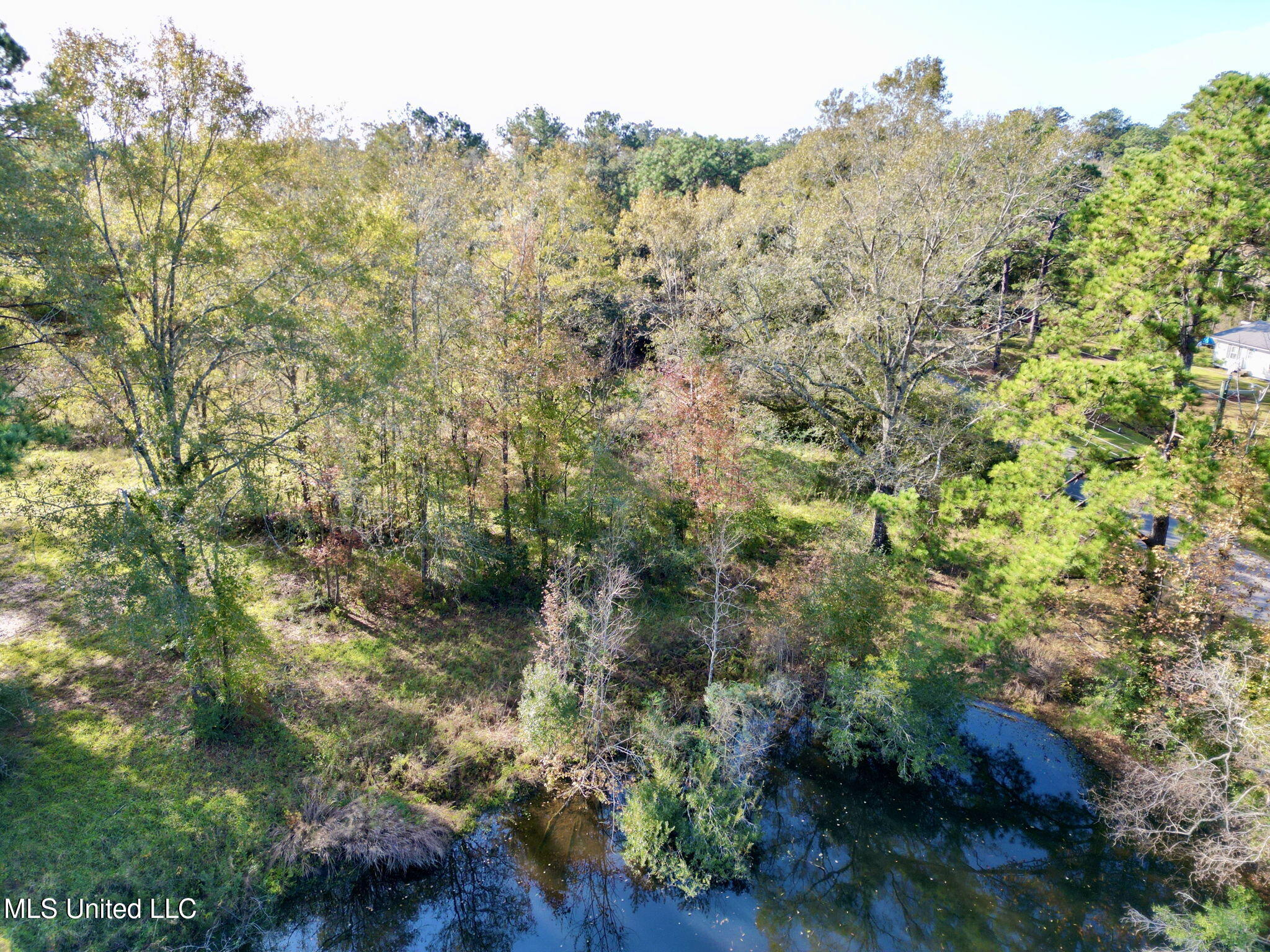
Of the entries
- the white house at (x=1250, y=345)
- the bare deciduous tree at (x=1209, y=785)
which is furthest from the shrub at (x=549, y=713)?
the white house at (x=1250, y=345)

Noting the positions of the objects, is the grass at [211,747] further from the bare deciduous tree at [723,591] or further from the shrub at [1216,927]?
the shrub at [1216,927]

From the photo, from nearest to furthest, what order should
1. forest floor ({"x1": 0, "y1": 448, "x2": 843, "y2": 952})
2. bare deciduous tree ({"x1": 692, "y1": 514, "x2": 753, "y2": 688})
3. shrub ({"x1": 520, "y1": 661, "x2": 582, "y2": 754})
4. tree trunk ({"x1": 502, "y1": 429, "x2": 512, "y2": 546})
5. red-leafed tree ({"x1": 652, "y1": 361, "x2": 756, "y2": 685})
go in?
forest floor ({"x1": 0, "y1": 448, "x2": 843, "y2": 952})
shrub ({"x1": 520, "y1": 661, "x2": 582, "y2": 754})
bare deciduous tree ({"x1": 692, "y1": 514, "x2": 753, "y2": 688})
red-leafed tree ({"x1": 652, "y1": 361, "x2": 756, "y2": 685})
tree trunk ({"x1": 502, "y1": 429, "x2": 512, "y2": 546})

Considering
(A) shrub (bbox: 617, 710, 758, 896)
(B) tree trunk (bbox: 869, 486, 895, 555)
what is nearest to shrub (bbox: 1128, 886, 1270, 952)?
(A) shrub (bbox: 617, 710, 758, 896)

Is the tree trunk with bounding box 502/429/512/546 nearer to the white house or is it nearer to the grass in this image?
the grass

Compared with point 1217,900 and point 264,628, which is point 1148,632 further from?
point 264,628

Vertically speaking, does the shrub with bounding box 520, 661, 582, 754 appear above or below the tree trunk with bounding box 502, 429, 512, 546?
below

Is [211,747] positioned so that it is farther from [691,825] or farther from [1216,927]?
[1216,927]
